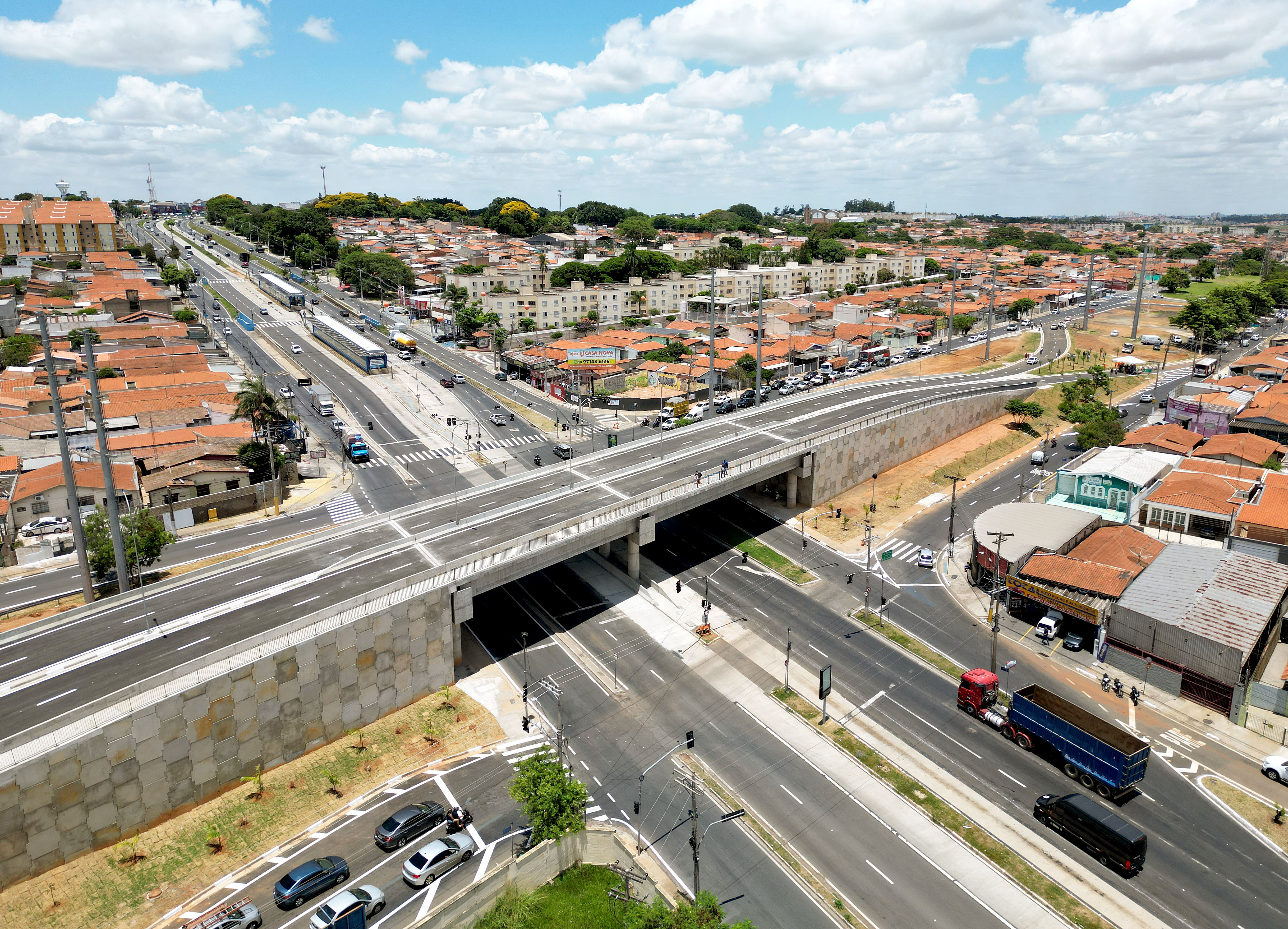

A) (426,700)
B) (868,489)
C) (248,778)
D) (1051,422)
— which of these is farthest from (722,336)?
(248,778)

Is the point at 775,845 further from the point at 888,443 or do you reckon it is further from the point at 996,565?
the point at 888,443

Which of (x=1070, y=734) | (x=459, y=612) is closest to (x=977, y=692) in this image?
(x=1070, y=734)

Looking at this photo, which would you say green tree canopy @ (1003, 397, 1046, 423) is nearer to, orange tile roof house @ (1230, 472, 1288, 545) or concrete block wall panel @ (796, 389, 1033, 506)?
concrete block wall panel @ (796, 389, 1033, 506)

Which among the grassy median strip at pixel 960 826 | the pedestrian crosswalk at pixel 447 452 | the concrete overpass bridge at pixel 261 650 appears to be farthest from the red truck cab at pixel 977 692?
the pedestrian crosswalk at pixel 447 452

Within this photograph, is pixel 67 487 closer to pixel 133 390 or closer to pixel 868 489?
pixel 133 390

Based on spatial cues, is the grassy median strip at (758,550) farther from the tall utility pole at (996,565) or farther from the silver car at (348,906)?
the silver car at (348,906)
